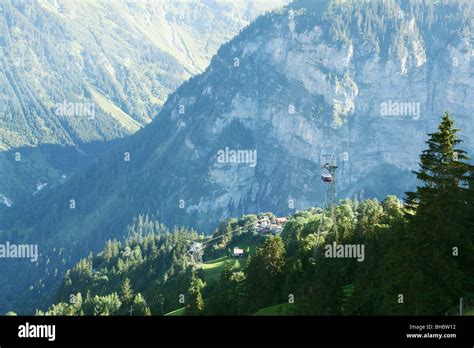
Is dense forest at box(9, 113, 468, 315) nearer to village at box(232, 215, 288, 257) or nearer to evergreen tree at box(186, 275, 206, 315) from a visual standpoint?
evergreen tree at box(186, 275, 206, 315)

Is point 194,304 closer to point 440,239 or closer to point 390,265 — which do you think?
point 390,265

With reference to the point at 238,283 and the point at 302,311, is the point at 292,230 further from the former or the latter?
the point at 302,311

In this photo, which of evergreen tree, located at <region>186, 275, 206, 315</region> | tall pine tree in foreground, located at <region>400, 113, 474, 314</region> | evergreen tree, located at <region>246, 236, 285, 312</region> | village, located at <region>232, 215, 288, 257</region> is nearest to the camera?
tall pine tree in foreground, located at <region>400, 113, 474, 314</region>

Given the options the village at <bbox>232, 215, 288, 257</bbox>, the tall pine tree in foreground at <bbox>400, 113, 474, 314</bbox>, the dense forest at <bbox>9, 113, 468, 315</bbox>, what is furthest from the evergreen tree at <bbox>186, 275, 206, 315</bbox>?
the village at <bbox>232, 215, 288, 257</bbox>

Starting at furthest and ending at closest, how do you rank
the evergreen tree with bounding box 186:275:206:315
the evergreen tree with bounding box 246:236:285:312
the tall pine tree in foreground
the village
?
1. the village
2. the evergreen tree with bounding box 186:275:206:315
3. the evergreen tree with bounding box 246:236:285:312
4. the tall pine tree in foreground

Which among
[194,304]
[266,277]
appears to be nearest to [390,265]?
[266,277]

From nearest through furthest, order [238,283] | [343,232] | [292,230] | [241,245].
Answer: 1. [343,232]
2. [238,283]
3. [292,230]
4. [241,245]

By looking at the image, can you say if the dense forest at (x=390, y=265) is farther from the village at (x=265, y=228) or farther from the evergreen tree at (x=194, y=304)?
the village at (x=265, y=228)
